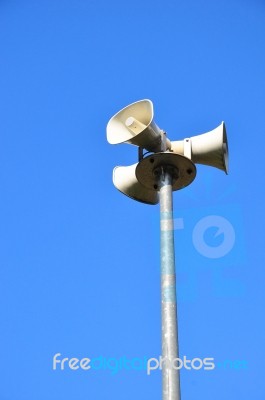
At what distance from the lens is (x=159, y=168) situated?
15.6 ft

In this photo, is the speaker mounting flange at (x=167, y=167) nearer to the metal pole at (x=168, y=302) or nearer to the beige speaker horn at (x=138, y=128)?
the beige speaker horn at (x=138, y=128)

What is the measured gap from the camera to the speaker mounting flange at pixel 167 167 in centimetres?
468

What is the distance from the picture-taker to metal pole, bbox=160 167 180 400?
354 centimetres

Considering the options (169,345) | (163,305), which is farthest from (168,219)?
(169,345)

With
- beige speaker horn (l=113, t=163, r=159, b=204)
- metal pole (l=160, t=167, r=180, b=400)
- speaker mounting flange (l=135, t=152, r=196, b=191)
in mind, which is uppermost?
beige speaker horn (l=113, t=163, r=159, b=204)

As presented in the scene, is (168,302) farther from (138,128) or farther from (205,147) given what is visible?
(138,128)

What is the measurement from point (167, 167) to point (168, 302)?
4.45 feet

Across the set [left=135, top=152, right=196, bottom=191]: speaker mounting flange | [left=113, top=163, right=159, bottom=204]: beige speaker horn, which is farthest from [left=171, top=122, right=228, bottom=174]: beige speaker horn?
[left=113, top=163, right=159, bottom=204]: beige speaker horn

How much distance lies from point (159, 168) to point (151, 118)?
49 centimetres

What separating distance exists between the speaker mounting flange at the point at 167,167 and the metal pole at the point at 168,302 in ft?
0.86

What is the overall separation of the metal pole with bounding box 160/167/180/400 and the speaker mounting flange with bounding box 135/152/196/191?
26cm

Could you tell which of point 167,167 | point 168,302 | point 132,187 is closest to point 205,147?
point 167,167

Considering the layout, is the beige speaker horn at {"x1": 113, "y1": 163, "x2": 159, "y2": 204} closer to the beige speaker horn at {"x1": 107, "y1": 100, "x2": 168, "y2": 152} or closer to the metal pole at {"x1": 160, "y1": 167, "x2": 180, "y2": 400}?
the beige speaker horn at {"x1": 107, "y1": 100, "x2": 168, "y2": 152}

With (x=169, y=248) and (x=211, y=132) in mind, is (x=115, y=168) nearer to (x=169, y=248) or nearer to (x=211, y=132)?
(x=211, y=132)
